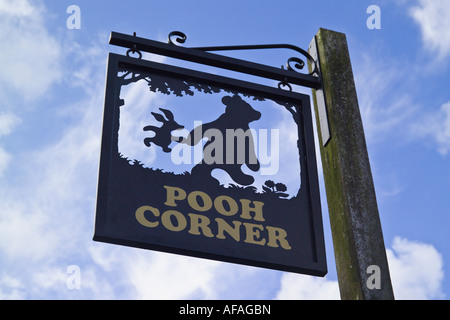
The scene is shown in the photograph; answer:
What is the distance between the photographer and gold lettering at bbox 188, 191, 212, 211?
124 inches

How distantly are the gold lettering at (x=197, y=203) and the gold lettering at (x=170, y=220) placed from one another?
0.24 ft

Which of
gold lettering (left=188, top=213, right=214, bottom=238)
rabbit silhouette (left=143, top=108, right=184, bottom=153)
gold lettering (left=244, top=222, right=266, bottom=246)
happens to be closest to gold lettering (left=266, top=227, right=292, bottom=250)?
gold lettering (left=244, top=222, right=266, bottom=246)

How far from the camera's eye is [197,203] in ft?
10.4

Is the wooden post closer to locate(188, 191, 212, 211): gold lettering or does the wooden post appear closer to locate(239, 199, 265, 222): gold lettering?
locate(239, 199, 265, 222): gold lettering

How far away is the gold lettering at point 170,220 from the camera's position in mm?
3063

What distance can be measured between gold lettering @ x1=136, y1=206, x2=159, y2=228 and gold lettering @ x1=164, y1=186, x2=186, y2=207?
0.06 m

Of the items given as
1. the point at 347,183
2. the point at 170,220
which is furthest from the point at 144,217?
the point at 347,183

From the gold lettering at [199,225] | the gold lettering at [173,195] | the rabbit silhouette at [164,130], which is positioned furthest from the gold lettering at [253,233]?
the rabbit silhouette at [164,130]

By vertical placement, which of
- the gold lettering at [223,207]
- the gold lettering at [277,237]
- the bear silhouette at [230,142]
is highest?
the bear silhouette at [230,142]

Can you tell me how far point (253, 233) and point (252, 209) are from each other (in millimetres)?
116

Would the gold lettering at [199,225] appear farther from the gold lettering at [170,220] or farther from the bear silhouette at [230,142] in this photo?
the bear silhouette at [230,142]

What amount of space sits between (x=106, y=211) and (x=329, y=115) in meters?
1.15

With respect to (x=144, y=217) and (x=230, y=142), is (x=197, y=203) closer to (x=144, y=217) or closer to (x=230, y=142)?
(x=144, y=217)
